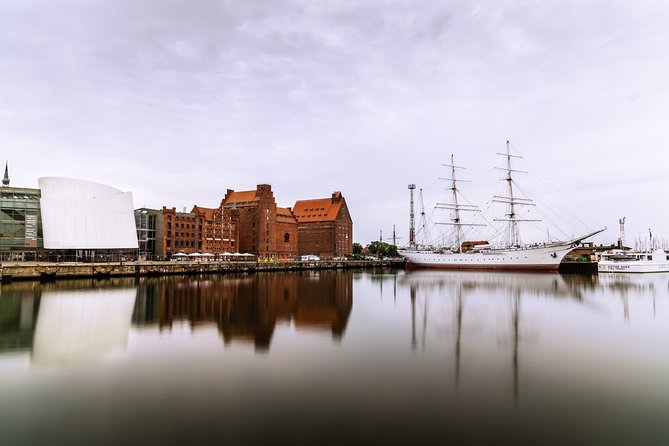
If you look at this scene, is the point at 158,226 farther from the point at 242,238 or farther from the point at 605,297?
the point at 605,297

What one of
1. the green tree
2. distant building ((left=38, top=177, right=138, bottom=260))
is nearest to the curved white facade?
distant building ((left=38, top=177, right=138, bottom=260))

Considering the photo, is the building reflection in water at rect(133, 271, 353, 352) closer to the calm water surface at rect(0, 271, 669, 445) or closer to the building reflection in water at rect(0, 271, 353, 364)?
the building reflection in water at rect(0, 271, 353, 364)

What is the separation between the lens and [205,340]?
18172 mm

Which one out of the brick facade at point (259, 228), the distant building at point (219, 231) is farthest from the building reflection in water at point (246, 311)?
the distant building at point (219, 231)

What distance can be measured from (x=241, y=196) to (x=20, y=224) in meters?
62.2

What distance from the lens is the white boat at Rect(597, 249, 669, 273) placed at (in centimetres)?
7606

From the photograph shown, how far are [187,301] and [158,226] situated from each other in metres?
63.2

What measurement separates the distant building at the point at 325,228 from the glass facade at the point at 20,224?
249 feet

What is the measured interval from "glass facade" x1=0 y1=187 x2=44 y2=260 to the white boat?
329 feet

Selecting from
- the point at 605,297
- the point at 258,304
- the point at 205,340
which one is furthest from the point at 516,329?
the point at 605,297

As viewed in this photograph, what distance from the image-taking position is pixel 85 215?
68.1 m

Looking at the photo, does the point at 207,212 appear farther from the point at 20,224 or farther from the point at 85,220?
the point at 20,224

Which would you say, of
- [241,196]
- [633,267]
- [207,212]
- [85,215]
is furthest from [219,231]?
[633,267]

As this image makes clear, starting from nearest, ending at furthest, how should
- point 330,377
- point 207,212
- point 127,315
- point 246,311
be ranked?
point 330,377, point 127,315, point 246,311, point 207,212
